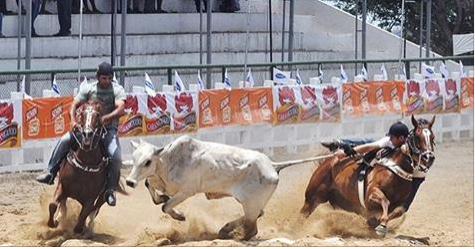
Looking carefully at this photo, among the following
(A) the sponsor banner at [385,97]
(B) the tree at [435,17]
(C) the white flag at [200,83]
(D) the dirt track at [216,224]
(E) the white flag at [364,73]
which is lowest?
(D) the dirt track at [216,224]

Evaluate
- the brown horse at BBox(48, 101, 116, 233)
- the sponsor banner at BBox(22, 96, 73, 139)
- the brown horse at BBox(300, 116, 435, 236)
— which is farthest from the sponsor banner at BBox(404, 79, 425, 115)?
the brown horse at BBox(48, 101, 116, 233)

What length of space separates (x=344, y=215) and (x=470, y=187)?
5889 mm

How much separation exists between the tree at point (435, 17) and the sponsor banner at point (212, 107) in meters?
18.5

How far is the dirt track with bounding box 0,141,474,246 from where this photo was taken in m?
12.1

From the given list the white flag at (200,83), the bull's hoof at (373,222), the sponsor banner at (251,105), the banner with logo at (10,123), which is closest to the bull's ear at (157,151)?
the bull's hoof at (373,222)

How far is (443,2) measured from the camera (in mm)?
41344

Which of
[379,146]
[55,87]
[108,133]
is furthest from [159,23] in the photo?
[108,133]

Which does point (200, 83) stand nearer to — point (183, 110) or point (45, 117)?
point (183, 110)

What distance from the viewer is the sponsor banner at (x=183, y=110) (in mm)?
19406

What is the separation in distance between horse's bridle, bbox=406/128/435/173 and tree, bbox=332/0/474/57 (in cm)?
2565

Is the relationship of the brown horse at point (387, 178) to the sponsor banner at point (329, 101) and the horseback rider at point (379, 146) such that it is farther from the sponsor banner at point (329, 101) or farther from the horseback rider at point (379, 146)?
the sponsor banner at point (329, 101)

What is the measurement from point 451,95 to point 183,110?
8.17 m

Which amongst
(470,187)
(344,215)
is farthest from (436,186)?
(344,215)

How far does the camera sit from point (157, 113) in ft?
62.9
